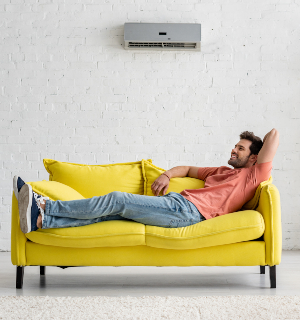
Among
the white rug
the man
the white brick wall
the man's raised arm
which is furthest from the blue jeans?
the white brick wall

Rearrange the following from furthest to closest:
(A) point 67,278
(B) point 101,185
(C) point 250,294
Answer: (B) point 101,185
(A) point 67,278
(C) point 250,294

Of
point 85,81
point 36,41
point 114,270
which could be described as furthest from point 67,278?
point 36,41

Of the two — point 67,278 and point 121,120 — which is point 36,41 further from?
point 67,278

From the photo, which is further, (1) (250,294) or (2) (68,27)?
(2) (68,27)

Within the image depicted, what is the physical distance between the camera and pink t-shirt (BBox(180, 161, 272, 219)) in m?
2.45

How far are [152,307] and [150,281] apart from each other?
616mm

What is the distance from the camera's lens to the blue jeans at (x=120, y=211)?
7.35 feet

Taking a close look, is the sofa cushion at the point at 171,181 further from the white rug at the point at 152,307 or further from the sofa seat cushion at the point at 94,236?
the white rug at the point at 152,307

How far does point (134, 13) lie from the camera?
373cm

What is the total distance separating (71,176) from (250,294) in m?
1.46

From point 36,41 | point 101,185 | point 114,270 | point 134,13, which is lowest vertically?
point 114,270

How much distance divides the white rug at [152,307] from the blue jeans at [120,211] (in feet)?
1.47

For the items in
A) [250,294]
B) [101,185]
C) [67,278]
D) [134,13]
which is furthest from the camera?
[134,13]

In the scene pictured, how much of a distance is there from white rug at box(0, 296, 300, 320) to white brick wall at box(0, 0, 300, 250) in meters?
1.89
